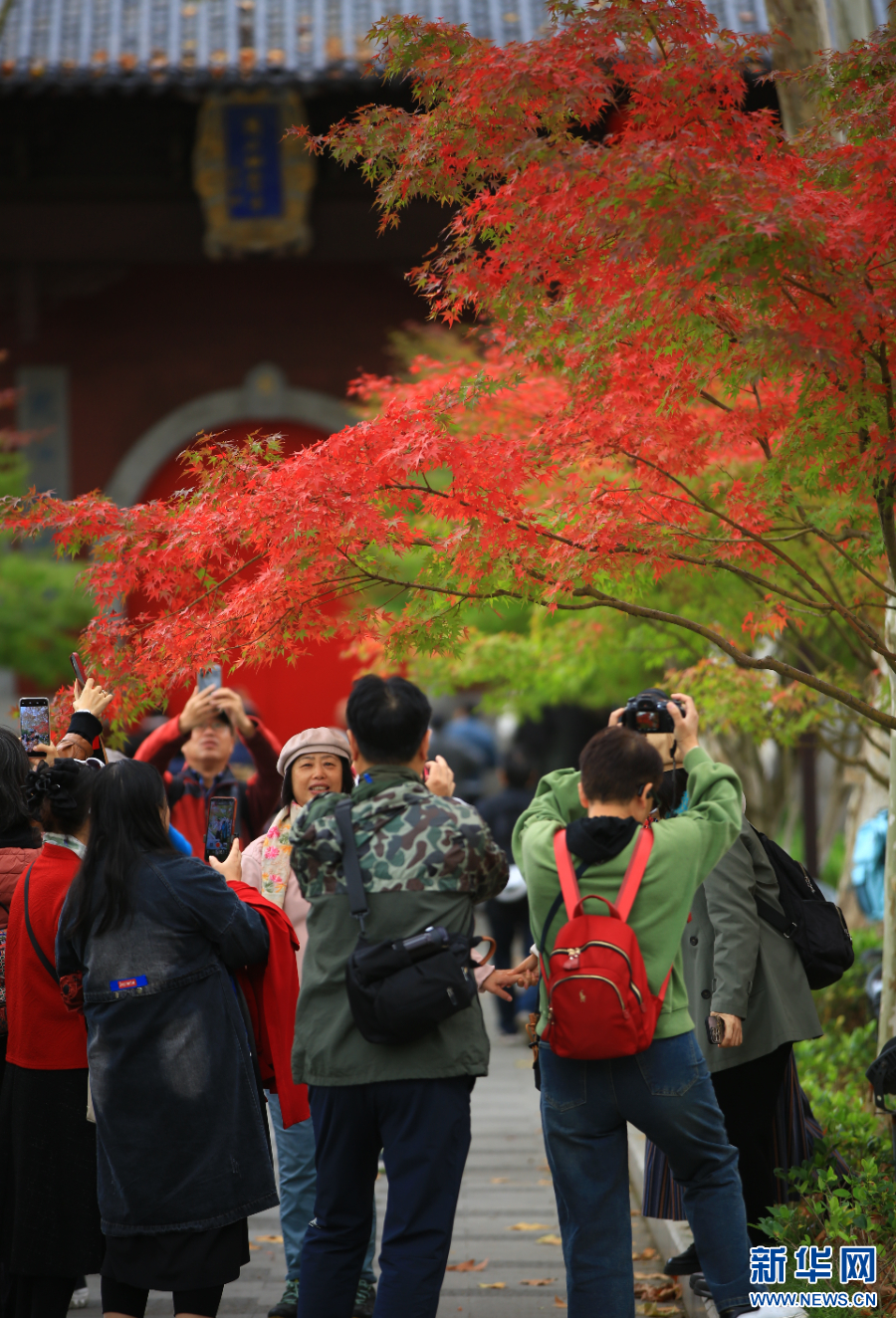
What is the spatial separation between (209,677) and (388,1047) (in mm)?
1668

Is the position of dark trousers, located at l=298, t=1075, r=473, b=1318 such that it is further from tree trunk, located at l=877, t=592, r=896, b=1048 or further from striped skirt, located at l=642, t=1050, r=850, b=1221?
tree trunk, located at l=877, t=592, r=896, b=1048

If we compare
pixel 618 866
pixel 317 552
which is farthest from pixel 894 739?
pixel 317 552

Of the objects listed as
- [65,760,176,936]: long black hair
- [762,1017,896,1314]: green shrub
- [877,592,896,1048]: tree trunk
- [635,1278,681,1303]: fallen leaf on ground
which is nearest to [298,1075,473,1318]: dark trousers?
[65,760,176,936]: long black hair

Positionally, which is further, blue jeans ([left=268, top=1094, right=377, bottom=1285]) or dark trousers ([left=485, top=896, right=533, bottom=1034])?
dark trousers ([left=485, top=896, right=533, bottom=1034])

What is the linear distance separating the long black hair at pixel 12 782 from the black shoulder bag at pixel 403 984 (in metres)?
1.38

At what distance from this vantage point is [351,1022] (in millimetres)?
3006

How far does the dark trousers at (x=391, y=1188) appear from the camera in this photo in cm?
298

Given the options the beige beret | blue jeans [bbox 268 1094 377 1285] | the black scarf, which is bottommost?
blue jeans [bbox 268 1094 377 1285]

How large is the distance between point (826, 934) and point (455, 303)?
2286mm

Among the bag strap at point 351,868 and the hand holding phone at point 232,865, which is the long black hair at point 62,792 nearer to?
the hand holding phone at point 232,865

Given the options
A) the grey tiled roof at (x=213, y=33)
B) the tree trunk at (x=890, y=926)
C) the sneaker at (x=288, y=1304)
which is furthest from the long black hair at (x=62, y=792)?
the grey tiled roof at (x=213, y=33)

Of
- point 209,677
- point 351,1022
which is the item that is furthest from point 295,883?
point 351,1022

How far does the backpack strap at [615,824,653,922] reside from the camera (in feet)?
10.2

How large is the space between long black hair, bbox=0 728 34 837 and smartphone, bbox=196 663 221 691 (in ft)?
1.96
